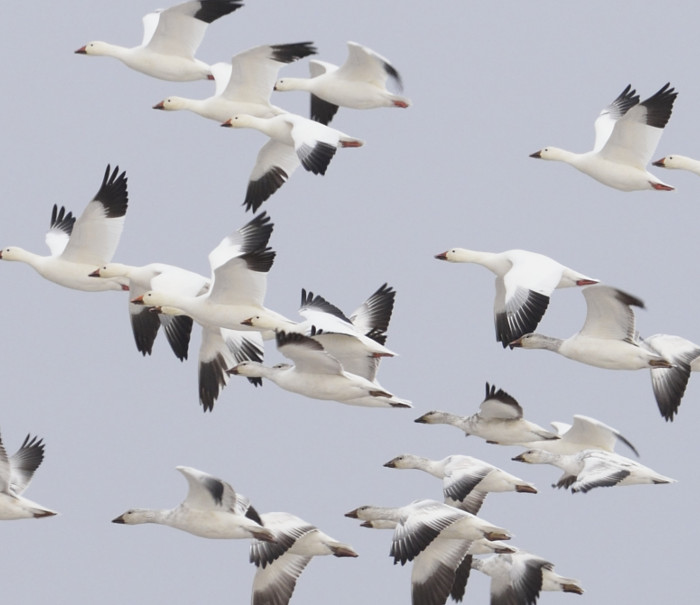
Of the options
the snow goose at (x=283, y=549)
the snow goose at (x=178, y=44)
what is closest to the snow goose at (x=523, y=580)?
the snow goose at (x=283, y=549)

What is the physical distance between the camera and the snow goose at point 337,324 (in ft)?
59.0

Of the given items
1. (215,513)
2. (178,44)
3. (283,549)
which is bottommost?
(283,549)

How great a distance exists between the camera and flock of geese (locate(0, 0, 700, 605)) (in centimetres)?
1795

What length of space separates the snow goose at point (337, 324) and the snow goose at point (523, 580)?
2498 mm

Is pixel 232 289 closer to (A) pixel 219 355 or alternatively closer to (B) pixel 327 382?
(B) pixel 327 382

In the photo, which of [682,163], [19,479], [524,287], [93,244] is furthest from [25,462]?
[682,163]

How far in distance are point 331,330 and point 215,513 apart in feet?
6.38

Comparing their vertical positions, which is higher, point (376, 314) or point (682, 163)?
point (682, 163)

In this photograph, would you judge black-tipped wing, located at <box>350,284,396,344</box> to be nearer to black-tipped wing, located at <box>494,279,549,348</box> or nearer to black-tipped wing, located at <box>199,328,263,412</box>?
black-tipped wing, located at <box>199,328,263,412</box>

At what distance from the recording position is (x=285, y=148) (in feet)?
73.4

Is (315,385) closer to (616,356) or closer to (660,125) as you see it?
(616,356)

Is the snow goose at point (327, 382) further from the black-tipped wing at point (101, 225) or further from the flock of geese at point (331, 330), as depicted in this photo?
the black-tipped wing at point (101, 225)

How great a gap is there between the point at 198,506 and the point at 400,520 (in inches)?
71.8

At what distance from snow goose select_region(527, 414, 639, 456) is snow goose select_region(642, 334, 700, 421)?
0.69 meters
